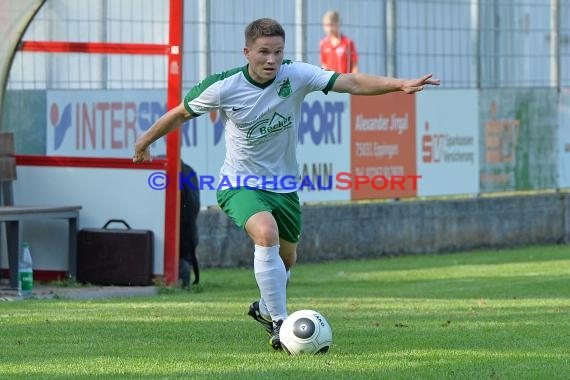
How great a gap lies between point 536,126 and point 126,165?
8782mm

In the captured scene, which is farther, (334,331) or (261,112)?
(334,331)

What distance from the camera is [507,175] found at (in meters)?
21.3

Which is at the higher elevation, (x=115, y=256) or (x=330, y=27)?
(x=330, y=27)

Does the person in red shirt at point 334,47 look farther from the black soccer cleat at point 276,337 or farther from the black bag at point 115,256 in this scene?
the black soccer cleat at point 276,337

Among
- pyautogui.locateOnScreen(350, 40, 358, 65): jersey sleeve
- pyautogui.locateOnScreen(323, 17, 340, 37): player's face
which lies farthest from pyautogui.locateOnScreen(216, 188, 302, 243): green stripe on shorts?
pyautogui.locateOnScreen(350, 40, 358, 65): jersey sleeve

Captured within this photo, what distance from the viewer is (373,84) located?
30.2ft

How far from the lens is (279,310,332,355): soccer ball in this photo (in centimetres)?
869

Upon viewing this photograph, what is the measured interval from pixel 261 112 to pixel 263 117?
4cm

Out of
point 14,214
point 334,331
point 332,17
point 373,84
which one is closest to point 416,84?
point 373,84

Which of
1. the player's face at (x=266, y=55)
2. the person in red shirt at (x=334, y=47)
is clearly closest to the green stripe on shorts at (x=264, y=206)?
the player's face at (x=266, y=55)

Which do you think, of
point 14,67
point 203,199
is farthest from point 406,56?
point 14,67

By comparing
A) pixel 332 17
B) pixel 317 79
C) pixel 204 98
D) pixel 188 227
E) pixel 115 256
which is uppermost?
pixel 332 17

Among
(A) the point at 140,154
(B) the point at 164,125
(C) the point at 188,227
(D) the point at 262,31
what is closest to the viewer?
(D) the point at 262,31

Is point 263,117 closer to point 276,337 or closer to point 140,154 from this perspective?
point 140,154
